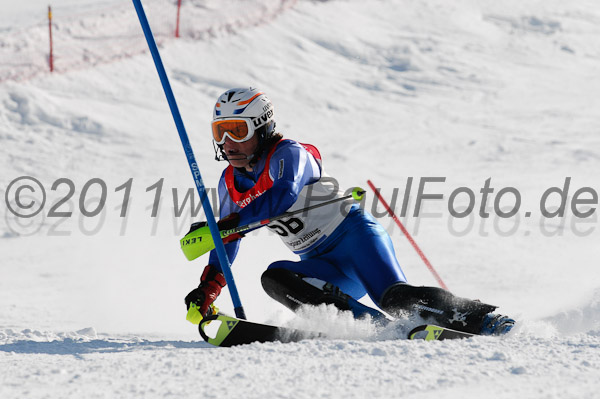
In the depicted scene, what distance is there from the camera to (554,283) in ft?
25.7

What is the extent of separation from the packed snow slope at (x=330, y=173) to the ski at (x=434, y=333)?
14cm

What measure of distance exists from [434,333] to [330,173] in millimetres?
7518

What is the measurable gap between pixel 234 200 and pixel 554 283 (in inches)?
183

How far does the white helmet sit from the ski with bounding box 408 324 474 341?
1498mm

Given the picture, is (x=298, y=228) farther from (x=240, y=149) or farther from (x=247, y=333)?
(x=247, y=333)

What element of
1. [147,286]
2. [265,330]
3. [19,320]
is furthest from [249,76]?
[265,330]

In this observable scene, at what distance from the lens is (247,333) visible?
12.3 feet

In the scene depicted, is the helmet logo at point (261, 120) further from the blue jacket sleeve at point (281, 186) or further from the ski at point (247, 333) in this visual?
the ski at point (247, 333)

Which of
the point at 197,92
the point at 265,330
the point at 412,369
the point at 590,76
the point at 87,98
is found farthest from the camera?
the point at 590,76

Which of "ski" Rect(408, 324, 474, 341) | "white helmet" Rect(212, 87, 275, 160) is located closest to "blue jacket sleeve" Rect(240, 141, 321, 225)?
"white helmet" Rect(212, 87, 275, 160)

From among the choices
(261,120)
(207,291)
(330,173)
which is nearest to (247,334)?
(207,291)

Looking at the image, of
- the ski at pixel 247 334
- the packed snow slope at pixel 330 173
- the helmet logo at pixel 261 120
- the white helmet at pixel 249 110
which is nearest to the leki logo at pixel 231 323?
the ski at pixel 247 334

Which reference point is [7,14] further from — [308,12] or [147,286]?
[147,286]

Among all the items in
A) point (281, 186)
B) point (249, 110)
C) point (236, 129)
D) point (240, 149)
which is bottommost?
point (281, 186)
